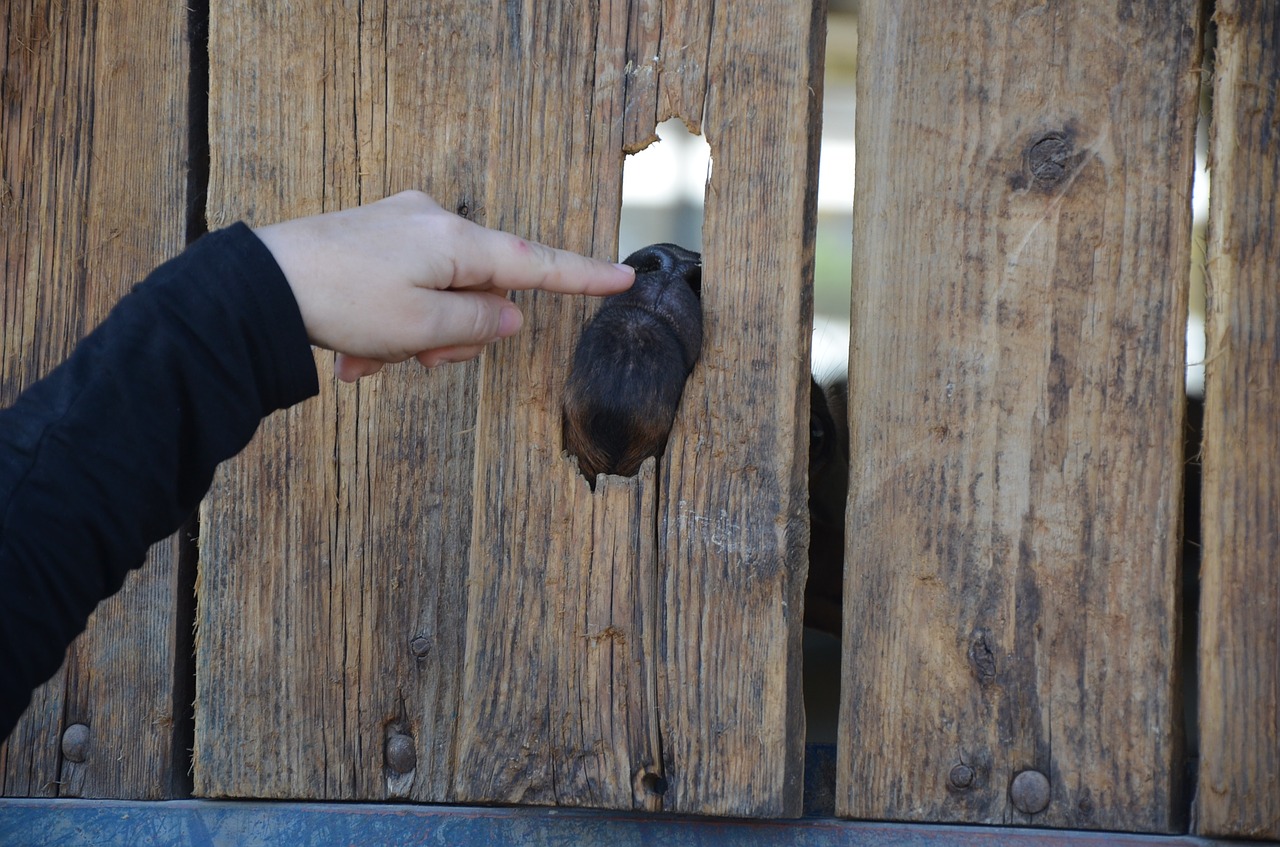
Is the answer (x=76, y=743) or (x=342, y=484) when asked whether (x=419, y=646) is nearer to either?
(x=342, y=484)

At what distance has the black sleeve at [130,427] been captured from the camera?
83 centimetres

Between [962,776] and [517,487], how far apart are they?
648mm

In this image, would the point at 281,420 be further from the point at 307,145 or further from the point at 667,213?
the point at 667,213

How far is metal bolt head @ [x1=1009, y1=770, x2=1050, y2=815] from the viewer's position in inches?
50.2

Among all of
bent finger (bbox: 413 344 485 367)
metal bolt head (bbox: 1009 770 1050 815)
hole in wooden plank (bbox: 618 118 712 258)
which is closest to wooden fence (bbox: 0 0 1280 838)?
metal bolt head (bbox: 1009 770 1050 815)

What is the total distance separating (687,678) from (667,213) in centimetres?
433

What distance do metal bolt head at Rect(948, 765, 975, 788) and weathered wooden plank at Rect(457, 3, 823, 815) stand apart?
0.65 ft

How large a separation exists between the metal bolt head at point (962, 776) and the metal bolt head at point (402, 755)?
685 millimetres

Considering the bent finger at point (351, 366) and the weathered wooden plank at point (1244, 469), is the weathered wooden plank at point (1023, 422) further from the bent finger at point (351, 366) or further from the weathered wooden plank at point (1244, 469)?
the bent finger at point (351, 366)

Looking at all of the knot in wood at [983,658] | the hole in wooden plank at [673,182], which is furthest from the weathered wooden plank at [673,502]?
the hole in wooden plank at [673,182]

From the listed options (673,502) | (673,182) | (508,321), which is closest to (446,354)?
(508,321)

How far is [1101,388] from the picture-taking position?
1276 mm

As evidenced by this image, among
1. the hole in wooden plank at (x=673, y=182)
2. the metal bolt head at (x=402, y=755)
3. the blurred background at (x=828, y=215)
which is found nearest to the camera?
the metal bolt head at (x=402, y=755)

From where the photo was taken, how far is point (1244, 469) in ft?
4.14
